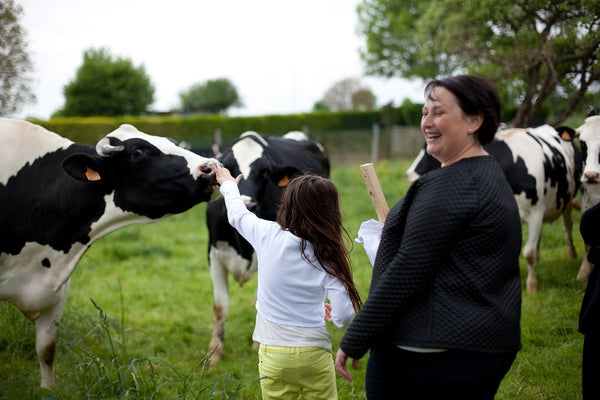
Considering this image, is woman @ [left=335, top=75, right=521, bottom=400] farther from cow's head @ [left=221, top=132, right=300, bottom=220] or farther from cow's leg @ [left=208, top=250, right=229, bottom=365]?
cow's leg @ [left=208, top=250, right=229, bottom=365]

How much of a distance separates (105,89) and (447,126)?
38691mm

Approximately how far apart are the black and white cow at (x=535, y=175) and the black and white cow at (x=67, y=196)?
3.82m

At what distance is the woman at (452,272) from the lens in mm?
1711

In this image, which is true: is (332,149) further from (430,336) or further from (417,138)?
(430,336)

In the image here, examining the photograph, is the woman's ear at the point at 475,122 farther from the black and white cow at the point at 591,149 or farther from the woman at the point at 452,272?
the black and white cow at the point at 591,149

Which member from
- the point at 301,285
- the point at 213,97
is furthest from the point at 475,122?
the point at 213,97

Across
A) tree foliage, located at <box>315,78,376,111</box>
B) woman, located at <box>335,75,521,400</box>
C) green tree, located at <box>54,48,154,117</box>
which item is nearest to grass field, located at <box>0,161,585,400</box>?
woman, located at <box>335,75,521,400</box>

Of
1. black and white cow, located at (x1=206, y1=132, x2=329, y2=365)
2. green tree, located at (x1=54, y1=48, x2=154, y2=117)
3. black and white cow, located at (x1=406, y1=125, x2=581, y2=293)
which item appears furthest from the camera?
green tree, located at (x1=54, y1=48, x2=154, y2=117)

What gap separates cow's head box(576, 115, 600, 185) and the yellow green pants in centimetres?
326

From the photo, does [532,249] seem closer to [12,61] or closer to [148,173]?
[148,173]

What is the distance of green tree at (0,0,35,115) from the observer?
482 cm

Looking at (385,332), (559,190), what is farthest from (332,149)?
(385,332)

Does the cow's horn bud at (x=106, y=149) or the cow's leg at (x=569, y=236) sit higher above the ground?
the cow's horn bud at (x=106, y=149)

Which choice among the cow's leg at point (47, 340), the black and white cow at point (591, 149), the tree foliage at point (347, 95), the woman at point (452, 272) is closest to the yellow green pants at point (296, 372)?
Answer: the woman at point (452, 272)
